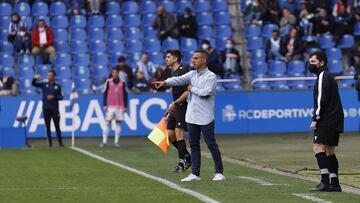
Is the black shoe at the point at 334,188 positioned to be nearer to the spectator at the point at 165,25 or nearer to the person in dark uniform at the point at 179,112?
the person in dark uniform at the point at 179,112

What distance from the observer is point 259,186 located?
14836 millimetres

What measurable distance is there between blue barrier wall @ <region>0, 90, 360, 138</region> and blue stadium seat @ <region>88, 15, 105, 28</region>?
13.4 ft

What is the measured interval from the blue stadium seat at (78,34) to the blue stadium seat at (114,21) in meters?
0.98

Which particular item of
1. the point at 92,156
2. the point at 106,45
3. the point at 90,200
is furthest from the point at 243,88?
the point at 90,200

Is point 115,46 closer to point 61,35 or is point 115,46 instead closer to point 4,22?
point 61,35

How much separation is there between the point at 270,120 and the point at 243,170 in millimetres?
12684

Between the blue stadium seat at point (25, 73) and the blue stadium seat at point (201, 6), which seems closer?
the blue stadium seat at point (25, 73)

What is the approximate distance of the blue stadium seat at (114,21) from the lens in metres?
33.7

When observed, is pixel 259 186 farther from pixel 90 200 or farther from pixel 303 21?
pixel 303 21

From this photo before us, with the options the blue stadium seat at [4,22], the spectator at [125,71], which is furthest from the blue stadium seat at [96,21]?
the spectator at [125,71]

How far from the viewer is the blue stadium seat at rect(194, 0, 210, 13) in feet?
113

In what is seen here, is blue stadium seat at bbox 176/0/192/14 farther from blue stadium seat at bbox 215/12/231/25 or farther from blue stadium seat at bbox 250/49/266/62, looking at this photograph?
blue stadium seat at bbox 250/49/266/62

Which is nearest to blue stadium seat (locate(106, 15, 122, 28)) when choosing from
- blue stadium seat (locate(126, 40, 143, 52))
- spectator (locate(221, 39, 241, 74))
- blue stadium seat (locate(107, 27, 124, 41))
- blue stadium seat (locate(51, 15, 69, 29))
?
blue stadium seat (locate(107, 27, 124, 41))

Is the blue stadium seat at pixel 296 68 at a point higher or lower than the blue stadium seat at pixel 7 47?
lower
